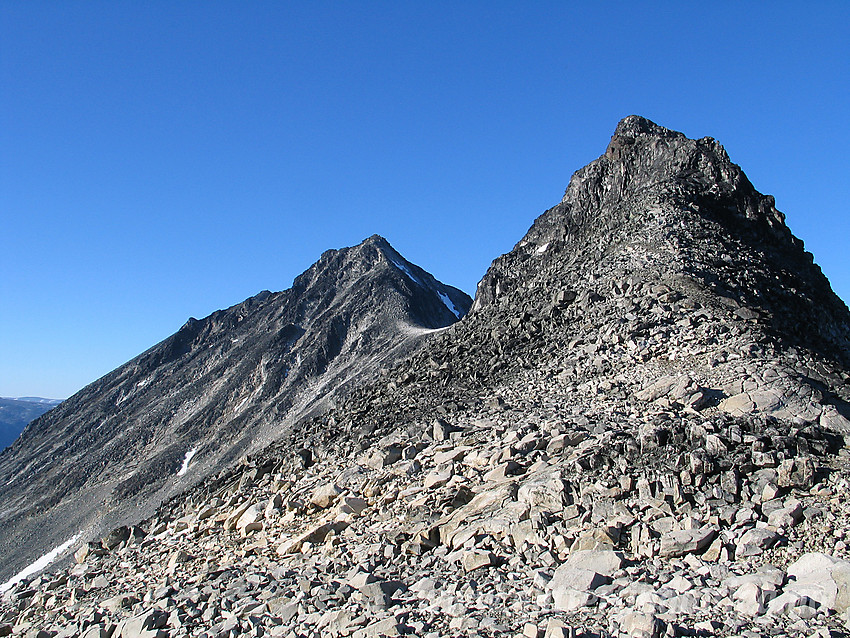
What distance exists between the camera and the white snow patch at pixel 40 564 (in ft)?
143

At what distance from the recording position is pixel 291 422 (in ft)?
206

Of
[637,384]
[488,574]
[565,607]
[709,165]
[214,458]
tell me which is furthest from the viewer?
[214,458]

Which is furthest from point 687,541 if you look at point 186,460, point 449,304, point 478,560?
point 449,304

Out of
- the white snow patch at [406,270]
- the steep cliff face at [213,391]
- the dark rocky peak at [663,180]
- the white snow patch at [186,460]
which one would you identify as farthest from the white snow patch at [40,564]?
the white snow patch at [406,270]

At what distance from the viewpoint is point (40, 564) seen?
46281mm

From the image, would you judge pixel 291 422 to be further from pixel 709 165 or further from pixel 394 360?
pixel 709 165

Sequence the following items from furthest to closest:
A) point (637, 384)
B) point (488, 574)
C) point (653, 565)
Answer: point (637, 384)
point (488, 574)
point (653, 565)

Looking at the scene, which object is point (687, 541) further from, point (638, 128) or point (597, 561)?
point (638, 128)

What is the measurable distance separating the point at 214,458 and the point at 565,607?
56401 mm

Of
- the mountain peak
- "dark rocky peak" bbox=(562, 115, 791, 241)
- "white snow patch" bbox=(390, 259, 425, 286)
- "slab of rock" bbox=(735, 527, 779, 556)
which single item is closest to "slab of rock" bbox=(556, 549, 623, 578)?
"slab of rock" bbox=(735, 527, 779, 556)

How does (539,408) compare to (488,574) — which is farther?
(539,408)

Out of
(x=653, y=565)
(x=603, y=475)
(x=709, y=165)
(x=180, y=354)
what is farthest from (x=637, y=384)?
(x=180, y=354)

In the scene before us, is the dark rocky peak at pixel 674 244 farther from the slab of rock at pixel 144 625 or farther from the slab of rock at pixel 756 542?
the slab of rock at pixel 144 625

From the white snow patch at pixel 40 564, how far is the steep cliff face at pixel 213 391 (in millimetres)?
2003
